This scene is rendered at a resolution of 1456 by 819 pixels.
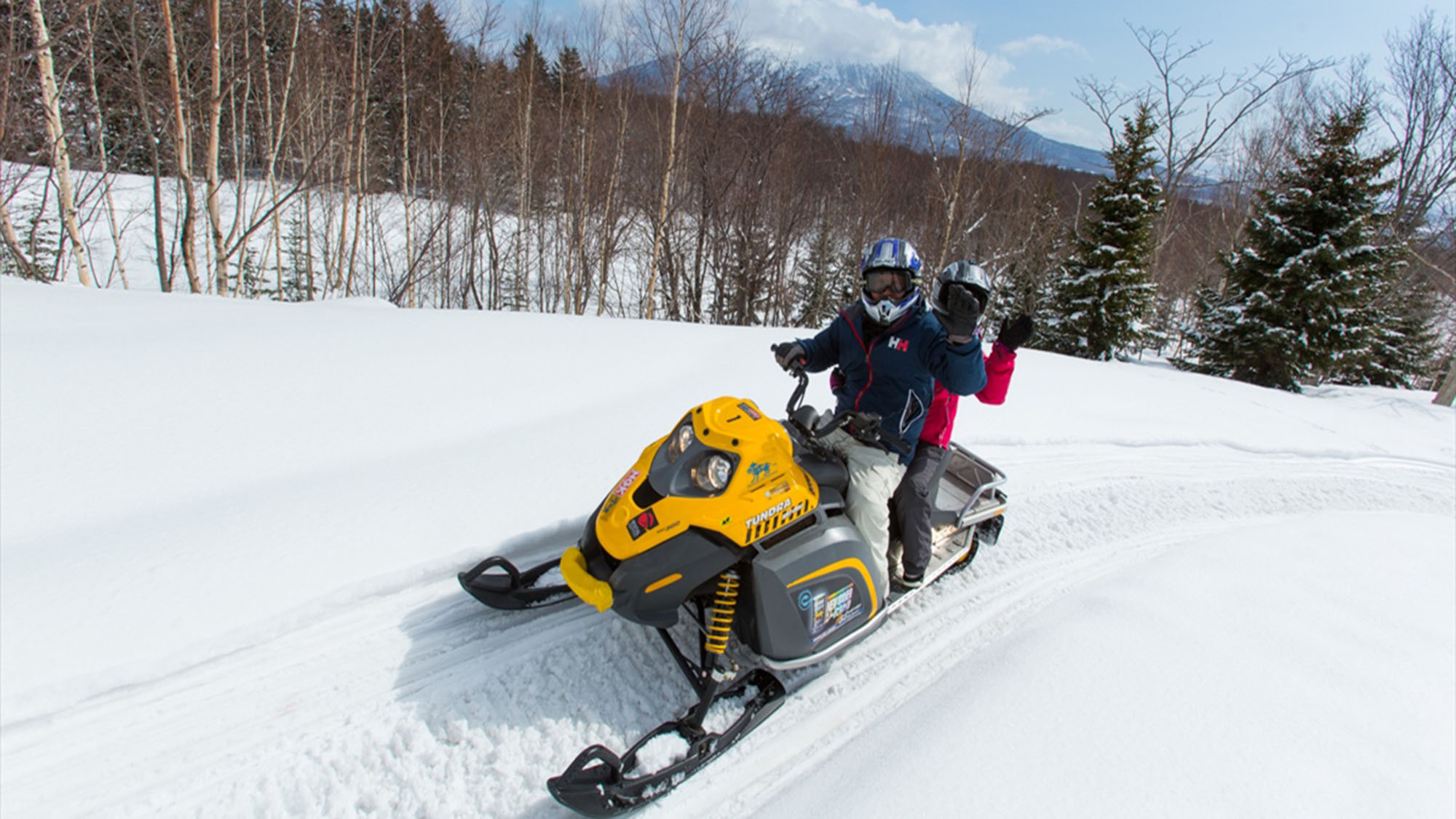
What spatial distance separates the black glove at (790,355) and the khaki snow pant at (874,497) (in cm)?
56

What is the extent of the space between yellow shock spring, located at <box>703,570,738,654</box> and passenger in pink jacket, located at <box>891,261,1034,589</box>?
3.39ft

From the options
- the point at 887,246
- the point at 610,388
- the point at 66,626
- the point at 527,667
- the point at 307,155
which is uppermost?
the point at 307,155

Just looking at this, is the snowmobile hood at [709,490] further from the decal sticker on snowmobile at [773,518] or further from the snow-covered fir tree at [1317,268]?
the snow-covered fir tree at [1317,268]

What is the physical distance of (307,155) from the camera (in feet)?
42.1

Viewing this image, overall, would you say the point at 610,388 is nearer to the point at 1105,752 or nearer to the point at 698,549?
the point at 698,549

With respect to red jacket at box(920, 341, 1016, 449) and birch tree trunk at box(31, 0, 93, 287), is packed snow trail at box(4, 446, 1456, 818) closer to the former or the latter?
red jacket at box(920, 341, 1016, 449)

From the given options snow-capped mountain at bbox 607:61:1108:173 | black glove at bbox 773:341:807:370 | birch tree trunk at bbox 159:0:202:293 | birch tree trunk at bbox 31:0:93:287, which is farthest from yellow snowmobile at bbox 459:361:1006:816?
snow-capped mountain at bbox 607:61:1108:173

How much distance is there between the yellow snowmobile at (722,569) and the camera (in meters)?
2.21

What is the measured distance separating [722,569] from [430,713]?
1.22 metres

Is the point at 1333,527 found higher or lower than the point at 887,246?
lower

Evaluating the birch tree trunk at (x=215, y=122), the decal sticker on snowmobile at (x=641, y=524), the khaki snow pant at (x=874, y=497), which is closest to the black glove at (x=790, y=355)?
the khaki snow pant at (x=874, y=497)

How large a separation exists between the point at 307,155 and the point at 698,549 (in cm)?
1497

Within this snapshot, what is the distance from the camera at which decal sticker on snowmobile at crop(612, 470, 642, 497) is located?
2373 mm

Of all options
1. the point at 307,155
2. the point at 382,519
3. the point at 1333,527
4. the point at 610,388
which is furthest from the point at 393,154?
the point at 1333,527
